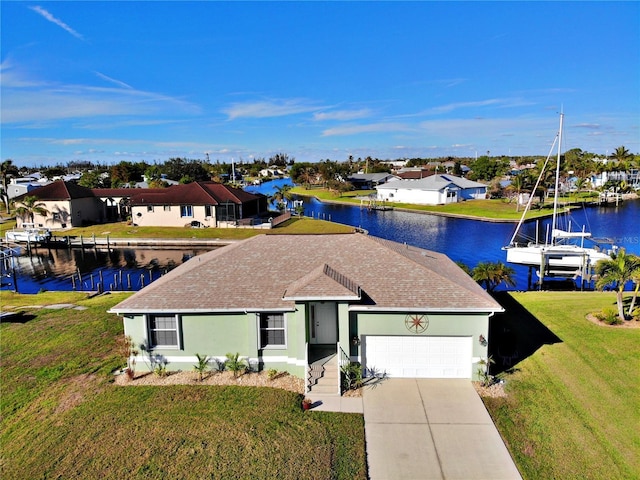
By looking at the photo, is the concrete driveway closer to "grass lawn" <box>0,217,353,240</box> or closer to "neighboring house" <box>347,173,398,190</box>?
"grass lawn" <box>0,217,353,240</box>

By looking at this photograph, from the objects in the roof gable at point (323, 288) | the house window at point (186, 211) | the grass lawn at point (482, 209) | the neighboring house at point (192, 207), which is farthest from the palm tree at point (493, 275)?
the grass lawn at point (482, 209)

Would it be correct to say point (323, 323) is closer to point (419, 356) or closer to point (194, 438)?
point (419, 356)

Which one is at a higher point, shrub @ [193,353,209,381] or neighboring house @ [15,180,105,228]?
neighboring house @ [15,180,105,228]

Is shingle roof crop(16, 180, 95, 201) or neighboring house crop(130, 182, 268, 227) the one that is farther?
shingle roof crop(16, 180, 95, 201)

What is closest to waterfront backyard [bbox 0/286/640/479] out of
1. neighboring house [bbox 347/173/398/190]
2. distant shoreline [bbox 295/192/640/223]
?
distant shoreline [bbox 295/192/640/223]

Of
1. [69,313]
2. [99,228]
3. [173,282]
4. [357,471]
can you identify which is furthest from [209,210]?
[357,471]

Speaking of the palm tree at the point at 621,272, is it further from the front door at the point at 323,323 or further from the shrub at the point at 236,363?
the shrub at the point at 236,363

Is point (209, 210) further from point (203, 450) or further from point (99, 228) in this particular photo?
point (203, 450)
